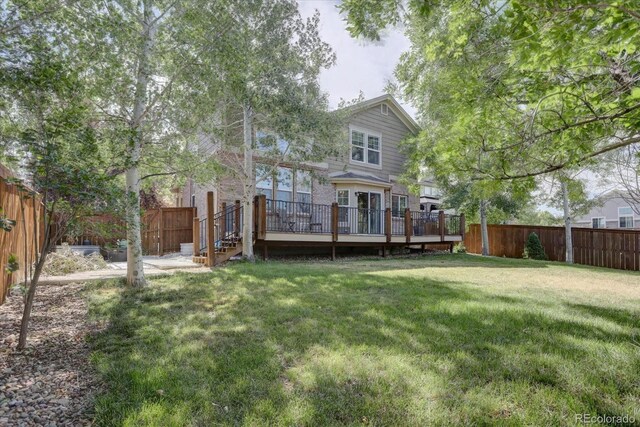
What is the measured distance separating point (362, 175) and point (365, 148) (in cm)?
153

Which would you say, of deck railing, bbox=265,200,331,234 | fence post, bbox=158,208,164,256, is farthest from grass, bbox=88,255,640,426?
fence post, bbox=158,208,164,256

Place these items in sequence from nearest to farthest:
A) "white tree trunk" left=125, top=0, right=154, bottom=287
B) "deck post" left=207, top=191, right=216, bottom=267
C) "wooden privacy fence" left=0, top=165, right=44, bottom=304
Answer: "wooden privacy fence" left=0, top=165, right=44, bottom=304 < "white tree trunk" left=125, top=0, right=154, bottom=287 < "deck post" left=207, top=191, right=216, bottom=267

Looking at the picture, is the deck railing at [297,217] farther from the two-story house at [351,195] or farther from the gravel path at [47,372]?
the gravel path at [47,372]

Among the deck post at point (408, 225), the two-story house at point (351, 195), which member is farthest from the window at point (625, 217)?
the deck post at point (408, 225)

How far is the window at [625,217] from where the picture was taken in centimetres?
2700

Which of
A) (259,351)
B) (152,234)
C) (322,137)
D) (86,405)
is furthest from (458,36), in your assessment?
(152,234)

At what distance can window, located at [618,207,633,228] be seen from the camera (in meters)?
27.0

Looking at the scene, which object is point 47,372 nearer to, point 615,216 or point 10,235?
point 10,235

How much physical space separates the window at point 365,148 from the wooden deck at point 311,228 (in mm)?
2752

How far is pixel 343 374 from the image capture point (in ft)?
A: 9.06

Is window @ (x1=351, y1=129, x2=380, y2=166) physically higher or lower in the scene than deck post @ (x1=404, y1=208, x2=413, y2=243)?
higher

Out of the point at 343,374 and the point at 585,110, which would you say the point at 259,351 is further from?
the point at 585,110

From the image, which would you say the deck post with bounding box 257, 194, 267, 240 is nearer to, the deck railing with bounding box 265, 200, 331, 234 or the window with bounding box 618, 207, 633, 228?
the deck railing with bounding box 265, 200, 331, 234

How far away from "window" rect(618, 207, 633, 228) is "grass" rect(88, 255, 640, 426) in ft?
94.8
